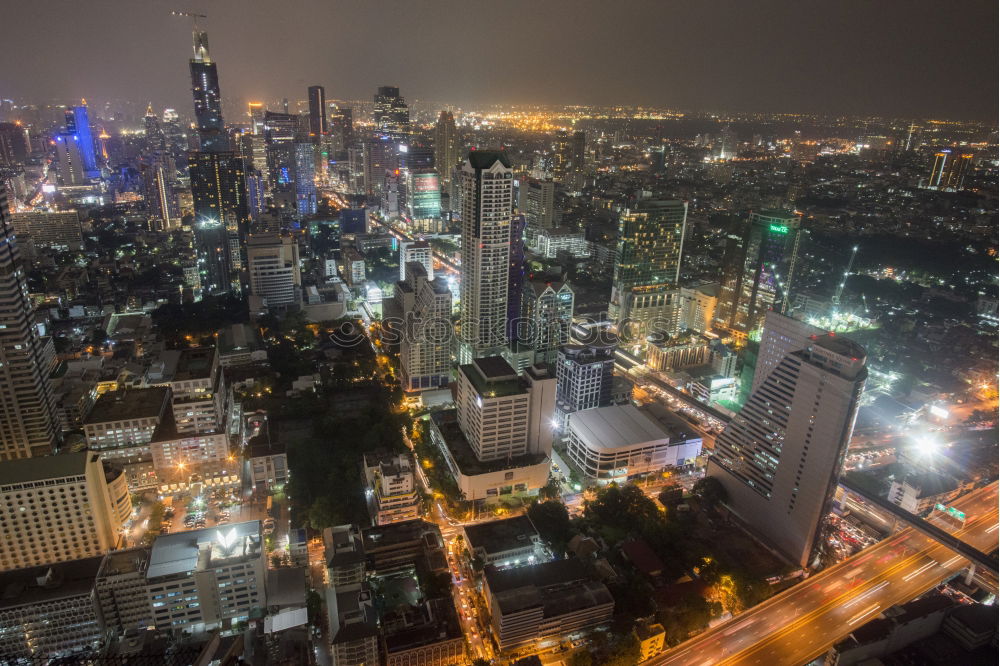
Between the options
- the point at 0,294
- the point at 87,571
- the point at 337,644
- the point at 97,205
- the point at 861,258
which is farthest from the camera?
the point at 97,205

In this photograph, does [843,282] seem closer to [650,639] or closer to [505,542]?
[505,542]

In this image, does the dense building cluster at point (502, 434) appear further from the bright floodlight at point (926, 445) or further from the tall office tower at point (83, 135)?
the tall office tower at point (83, 135)

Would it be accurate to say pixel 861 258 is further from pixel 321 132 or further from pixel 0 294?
pixel 321 132

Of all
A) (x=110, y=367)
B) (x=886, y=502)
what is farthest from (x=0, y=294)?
(x=886, y=502)

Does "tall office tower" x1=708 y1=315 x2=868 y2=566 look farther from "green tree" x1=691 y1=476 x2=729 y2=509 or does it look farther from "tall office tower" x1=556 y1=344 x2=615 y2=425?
"tall office tower" x1=556 y1=344 x2=615 y2=425

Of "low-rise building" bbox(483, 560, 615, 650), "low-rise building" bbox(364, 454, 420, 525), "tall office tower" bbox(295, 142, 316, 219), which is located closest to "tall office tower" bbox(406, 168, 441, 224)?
"tall office tower" bbox(295, 142, 316, 219)

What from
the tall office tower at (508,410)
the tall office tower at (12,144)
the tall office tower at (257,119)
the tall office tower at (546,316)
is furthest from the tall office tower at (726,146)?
the tall office tower at (12,144)
